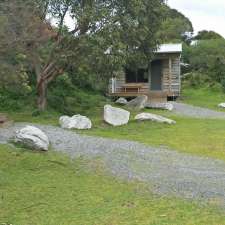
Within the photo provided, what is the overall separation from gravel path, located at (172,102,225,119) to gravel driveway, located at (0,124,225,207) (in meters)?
8.53

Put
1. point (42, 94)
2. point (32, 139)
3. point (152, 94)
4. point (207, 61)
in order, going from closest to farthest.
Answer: point (32, 139), point (42, 94), point (152, 94), point (207, 61)

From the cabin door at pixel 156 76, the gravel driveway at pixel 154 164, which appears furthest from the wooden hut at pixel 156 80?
the gravel driveway at pixel 154 164

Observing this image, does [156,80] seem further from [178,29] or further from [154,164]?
[178,29]

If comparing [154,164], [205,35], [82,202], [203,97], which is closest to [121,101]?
[203,97]

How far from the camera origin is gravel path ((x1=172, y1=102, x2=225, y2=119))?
2142 centimetres

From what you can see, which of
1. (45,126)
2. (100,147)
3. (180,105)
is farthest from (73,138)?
(180,105)

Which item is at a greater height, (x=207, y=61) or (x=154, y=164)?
(x=207, y=61)

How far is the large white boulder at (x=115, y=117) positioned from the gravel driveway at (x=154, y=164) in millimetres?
2513

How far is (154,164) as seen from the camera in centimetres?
1062

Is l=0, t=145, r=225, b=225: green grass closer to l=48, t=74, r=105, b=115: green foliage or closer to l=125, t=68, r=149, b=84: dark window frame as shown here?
l=48, t=74, r=105, b=115: green foliage

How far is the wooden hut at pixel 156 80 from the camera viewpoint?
2806 centimetres

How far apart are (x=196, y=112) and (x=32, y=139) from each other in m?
12.6

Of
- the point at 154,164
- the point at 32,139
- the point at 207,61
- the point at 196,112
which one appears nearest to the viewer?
the point at 154,164

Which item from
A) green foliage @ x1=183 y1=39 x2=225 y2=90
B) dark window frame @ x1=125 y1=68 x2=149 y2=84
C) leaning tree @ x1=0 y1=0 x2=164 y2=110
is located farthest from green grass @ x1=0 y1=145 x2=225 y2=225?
green foliage @ x1=183 y1=39 x2=225 y2=90
